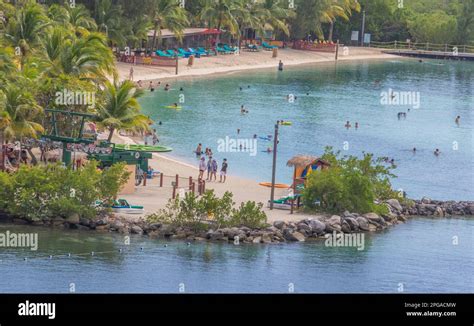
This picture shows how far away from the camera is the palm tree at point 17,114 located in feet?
198

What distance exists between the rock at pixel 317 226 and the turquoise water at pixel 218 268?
1.12m

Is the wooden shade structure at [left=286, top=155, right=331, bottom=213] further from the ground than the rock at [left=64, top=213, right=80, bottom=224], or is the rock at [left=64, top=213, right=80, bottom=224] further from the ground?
the wooden shade structure at [left=286, top=155, right=331, bottom=213]

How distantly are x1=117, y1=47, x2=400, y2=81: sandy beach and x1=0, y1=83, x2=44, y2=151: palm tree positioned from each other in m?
48.9

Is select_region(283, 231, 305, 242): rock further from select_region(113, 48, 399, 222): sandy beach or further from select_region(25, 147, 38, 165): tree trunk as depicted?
select_region(25, 147, 38, 165): tree trunk

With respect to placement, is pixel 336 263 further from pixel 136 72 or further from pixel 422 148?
pixel 136 72

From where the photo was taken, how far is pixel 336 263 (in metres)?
56.3

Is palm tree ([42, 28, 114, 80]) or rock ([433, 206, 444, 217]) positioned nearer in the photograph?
rock ([433, 206, 444, 217])

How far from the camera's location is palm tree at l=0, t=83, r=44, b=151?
6022 centimetres

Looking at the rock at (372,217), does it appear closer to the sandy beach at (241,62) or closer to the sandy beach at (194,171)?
the sandy beach at (194,171)

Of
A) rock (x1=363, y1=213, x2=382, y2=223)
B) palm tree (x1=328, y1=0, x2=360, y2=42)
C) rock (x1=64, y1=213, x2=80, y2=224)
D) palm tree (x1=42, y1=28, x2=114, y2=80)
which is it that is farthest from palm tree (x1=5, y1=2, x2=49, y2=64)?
palm tree (x1=328, y1=0, x2=360, y2=42)

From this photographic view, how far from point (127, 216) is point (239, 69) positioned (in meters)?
79.2

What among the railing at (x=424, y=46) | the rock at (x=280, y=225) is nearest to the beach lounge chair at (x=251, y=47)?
the railing at (x=424, y=46)

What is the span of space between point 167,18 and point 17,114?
2554 inches
